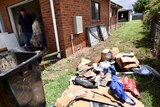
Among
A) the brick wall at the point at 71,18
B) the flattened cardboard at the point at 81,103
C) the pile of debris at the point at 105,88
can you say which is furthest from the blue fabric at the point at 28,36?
the flattened cardboard at the point at 81,103

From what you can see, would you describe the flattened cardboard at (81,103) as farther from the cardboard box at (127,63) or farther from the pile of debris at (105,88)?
the cardboard box at (127,63)

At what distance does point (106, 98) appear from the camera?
2730mm

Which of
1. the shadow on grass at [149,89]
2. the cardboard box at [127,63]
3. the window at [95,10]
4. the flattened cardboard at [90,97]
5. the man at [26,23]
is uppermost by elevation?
the window at [95,10]

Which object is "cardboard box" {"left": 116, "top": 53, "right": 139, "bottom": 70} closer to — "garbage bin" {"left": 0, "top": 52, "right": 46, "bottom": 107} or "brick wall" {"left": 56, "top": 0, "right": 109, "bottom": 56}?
"brick wall" {"left": 56, "top": 0, "right": 109, "bottom": 56}

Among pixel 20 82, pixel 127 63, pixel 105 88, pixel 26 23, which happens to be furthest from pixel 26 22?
pixel 20 82

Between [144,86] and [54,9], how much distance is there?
3850 millimetres

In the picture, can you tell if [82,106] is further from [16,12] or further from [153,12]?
[16,12]

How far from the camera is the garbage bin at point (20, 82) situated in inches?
69.1

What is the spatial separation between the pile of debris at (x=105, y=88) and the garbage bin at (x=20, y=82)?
0.61m

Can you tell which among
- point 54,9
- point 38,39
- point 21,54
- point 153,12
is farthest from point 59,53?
point 153,12

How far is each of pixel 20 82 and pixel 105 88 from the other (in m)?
1.84

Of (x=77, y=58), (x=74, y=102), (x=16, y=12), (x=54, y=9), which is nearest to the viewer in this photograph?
(x=74, y=102)

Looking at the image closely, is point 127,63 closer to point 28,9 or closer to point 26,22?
point 26,22

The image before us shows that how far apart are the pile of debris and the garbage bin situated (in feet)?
1.99
